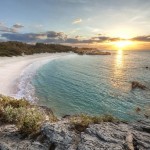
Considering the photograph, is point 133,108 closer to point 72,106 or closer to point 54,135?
point 72,106

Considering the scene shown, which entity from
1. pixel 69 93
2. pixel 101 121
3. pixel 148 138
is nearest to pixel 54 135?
pixel 101 121

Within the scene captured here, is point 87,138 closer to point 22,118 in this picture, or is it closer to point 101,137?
point 101,137

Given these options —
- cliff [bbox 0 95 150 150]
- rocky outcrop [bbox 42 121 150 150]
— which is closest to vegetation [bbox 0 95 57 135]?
cliff [bbox 0 95 150 150]

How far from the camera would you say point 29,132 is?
12.0 metres

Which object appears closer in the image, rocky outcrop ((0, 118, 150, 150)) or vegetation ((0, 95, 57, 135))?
rocky outcrop ((0, 118, 150, 150))

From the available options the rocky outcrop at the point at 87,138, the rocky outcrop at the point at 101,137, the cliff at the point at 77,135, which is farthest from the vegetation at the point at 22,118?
the rocky outcrop at the point at 101,137

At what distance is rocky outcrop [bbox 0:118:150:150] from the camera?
33.1ft

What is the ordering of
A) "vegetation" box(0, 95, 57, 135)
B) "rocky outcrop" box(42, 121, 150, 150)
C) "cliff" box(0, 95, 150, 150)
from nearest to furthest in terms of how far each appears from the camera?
"rocky outcrop" box(42, 121, 150, 150)
"cliff" box(0, 95, 150, 150)
"vegetation" box(0, 95, 57, 135)

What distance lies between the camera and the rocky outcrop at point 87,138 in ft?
33.1

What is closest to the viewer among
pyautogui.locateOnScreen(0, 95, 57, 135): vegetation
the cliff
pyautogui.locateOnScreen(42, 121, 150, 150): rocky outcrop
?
pyautogui.locateOnScreen(42, 121, 150, 150): rocky outcrop

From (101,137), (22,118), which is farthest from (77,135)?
(22,118)

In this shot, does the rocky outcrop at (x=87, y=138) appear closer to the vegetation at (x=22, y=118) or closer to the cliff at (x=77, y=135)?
the cliff at (x=77, y=135)

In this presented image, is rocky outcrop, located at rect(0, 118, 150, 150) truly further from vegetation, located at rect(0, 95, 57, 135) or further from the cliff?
vegetation, located at rect(0, 95, 57, 135)

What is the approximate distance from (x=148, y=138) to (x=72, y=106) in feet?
64.1
